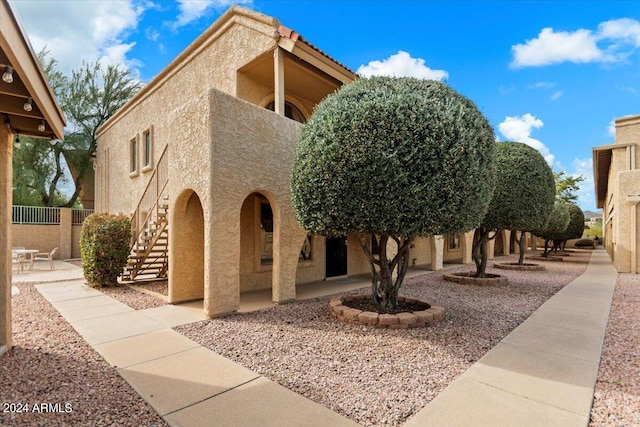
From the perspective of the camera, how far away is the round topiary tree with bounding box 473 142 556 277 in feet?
35.0

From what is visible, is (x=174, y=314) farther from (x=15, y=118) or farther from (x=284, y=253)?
(x=15, y=118)

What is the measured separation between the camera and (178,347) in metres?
4.89

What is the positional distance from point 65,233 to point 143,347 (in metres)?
18.7

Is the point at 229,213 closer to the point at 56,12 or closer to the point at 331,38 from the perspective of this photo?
the point at 331,38

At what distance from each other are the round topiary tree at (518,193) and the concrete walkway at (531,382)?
15.3 feet

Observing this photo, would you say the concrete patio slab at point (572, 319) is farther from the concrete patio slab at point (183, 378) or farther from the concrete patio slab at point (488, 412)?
the concrete patio slab at point (183, 378)

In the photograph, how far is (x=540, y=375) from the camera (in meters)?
3.99

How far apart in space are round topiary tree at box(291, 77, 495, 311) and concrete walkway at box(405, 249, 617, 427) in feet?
7.06

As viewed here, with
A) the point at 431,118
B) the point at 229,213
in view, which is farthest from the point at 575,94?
the point at 229,213

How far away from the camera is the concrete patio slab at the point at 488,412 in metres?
2.99

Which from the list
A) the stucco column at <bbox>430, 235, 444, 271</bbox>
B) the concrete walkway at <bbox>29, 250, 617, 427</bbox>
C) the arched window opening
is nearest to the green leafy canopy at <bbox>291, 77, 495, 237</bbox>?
the concrete walkway at <bbox>29, 250, 617, 427</bbox>

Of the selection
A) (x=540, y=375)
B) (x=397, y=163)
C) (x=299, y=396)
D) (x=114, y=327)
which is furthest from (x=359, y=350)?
(x=114, y=327)

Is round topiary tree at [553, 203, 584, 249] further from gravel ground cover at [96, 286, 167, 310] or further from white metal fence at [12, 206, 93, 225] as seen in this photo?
white metal fence at [12, 206, 93, 225]

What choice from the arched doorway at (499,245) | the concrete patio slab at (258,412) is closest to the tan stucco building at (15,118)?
the concrete patio slab at (258,412)
